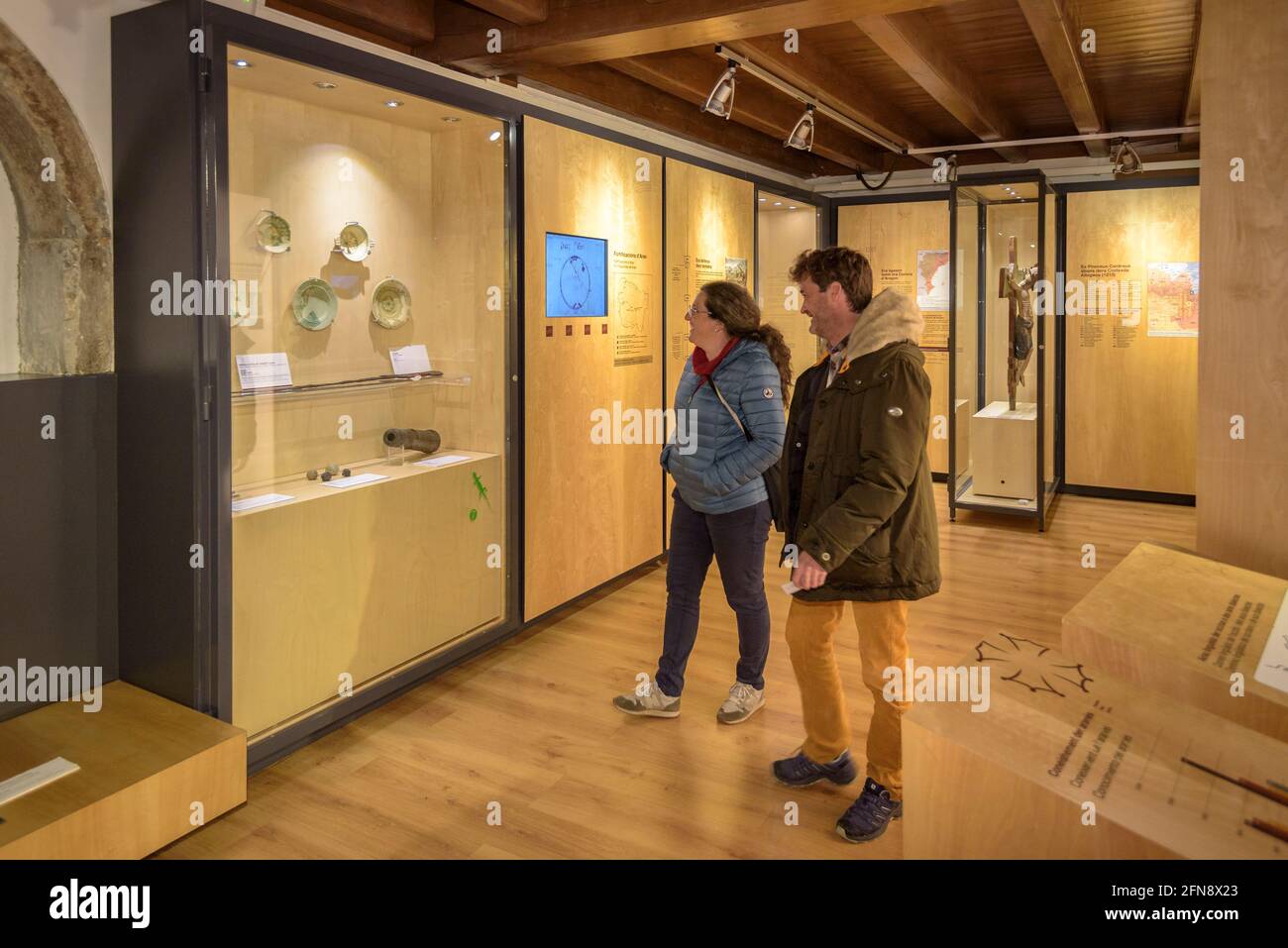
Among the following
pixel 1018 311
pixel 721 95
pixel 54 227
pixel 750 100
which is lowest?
pixel 54 227

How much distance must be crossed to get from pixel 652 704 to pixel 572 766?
1.53 feet

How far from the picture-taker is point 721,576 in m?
3.58

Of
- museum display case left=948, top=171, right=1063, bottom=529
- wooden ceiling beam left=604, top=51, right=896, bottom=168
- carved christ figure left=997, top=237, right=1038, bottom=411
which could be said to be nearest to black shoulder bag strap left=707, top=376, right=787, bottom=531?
wooden ceiling beam left=604, top=51, right=896, bottom=168

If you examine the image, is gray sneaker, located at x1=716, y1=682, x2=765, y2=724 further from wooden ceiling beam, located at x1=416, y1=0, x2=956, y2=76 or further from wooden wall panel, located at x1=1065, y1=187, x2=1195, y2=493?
wooden wall panel, located at x1=1065, y1=187, x2=1195, y2=493

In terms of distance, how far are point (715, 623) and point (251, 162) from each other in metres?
2.91

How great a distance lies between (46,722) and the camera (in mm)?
2928

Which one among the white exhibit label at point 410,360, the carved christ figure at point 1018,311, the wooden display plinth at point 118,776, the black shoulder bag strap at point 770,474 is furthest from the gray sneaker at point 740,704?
the carved christ figure at point 1018,311

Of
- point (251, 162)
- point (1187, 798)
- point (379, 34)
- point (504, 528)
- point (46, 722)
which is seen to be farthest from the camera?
point (504, 528)

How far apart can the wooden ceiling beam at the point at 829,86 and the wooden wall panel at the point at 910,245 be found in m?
1.38

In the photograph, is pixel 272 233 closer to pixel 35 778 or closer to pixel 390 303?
pixel 390 303

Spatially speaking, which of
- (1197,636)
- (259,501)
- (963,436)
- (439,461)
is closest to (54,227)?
(259,501)

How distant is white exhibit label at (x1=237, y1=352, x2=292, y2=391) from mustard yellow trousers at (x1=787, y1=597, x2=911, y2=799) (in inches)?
75.4

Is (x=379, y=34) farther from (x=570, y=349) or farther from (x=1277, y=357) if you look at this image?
(x=1277, y=357)
